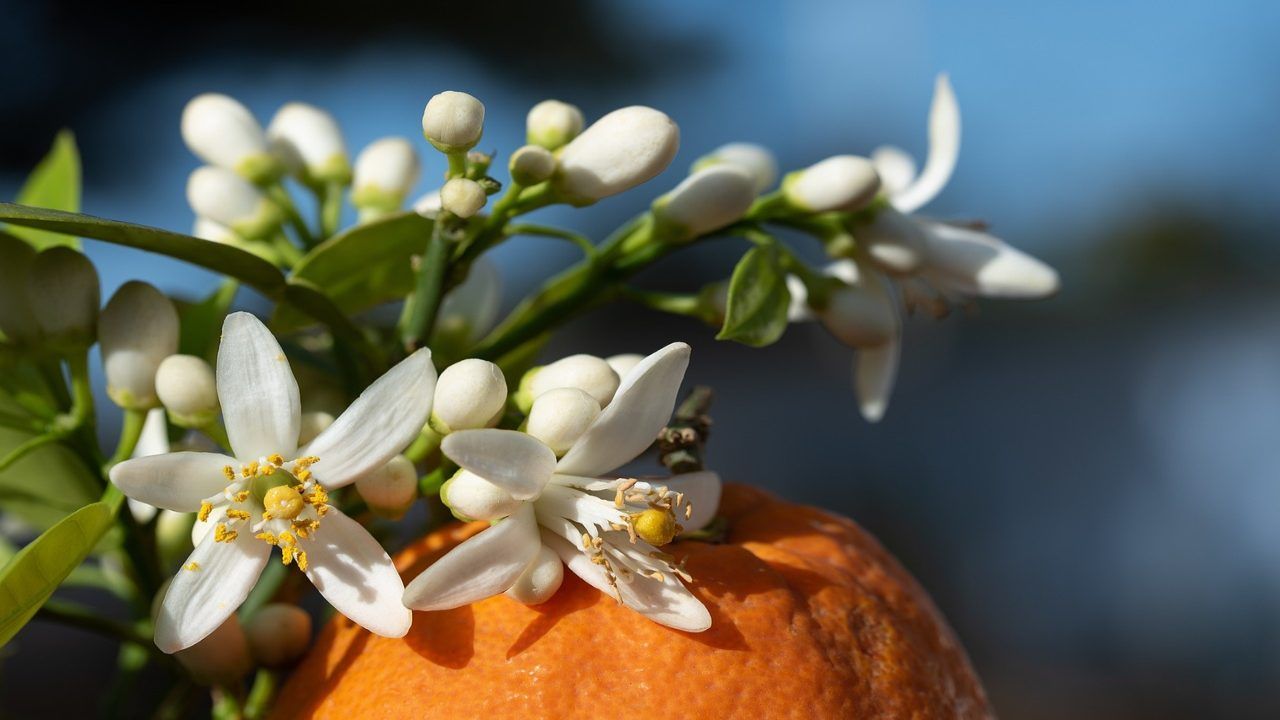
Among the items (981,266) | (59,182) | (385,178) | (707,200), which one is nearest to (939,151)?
(981,266)

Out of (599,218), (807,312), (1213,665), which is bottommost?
(1213,665)

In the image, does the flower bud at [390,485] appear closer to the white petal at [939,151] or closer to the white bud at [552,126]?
the white bud at [552,126]

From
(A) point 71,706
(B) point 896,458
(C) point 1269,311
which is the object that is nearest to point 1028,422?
(B) point 896,458

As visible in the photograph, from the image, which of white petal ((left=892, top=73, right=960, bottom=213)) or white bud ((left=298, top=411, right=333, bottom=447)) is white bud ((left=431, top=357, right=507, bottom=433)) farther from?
white petal ((left=892, top=73, right=960, bottom=213))

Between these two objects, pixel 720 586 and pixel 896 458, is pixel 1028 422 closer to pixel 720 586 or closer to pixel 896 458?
pixel 896 458

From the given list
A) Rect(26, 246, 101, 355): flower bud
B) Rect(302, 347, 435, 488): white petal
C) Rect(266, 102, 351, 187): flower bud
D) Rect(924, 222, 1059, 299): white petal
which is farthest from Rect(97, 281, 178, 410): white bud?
Rect(924, 222, 1059, 299): white petal

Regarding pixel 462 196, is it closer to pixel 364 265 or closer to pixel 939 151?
pixel 364 265
